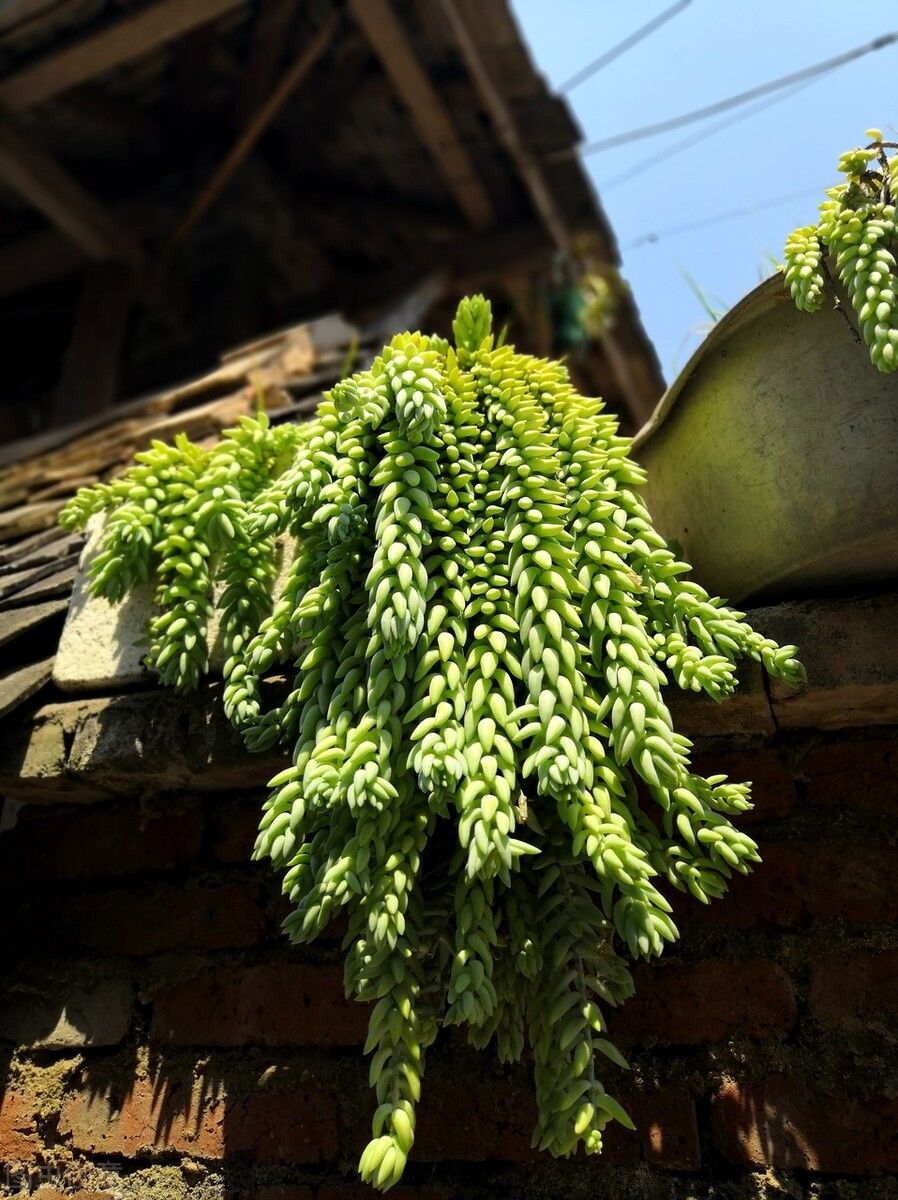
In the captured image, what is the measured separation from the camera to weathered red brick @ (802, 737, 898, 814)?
45.1 inches

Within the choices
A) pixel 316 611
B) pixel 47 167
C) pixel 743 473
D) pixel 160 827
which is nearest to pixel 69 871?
pixel 160 827

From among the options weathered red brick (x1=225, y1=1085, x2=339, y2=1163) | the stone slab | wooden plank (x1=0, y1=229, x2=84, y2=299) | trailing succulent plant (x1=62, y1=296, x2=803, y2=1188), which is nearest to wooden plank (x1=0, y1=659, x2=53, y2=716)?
the stone slab

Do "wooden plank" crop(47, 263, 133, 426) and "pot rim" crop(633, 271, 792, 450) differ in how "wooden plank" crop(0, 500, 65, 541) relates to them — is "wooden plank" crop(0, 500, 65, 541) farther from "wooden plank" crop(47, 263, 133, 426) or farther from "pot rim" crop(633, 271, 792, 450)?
"pot rim" crop(633, 271, 792, 450)

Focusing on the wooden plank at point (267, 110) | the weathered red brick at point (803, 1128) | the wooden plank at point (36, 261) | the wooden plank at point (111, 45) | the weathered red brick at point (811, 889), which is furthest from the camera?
the wooden plank at point (36, 261)

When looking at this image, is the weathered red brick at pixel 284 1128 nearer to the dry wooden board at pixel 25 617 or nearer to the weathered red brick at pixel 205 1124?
the weathered red brick at pixel 205 1124

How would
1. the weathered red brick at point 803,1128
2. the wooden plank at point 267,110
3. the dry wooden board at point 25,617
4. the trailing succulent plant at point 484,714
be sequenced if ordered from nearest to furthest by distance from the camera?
the trailing succulent plant at point 484,714
the weathered red brick at point 803,1128
the dry wooden board at point 25,617
the wooden plank at point 267,110

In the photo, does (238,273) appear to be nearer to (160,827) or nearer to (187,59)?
(187,59)

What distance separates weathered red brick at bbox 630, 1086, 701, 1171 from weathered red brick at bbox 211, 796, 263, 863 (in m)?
0.62

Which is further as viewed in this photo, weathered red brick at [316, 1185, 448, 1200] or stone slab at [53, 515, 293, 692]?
stone slab at [53, 515, 293, 692]

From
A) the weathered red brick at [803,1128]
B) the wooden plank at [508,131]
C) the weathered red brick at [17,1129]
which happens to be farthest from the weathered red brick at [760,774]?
the wooden plank at [508,131]

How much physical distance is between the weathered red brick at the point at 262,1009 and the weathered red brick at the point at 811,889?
0.47m

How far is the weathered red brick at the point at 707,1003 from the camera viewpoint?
1074mm

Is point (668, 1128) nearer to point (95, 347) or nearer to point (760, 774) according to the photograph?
point (760, 774)

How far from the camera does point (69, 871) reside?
1466mm
